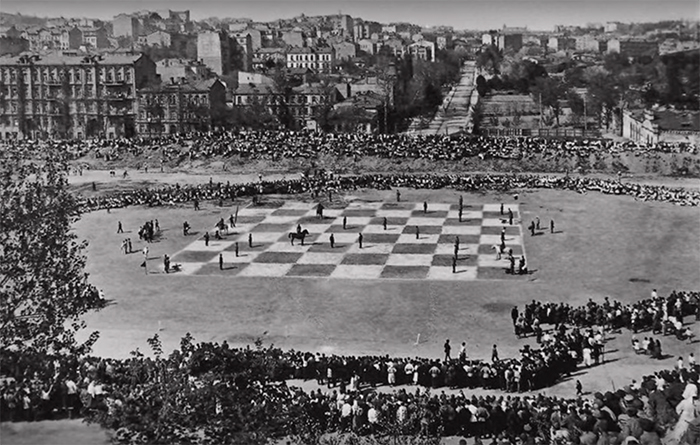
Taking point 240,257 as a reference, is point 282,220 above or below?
above

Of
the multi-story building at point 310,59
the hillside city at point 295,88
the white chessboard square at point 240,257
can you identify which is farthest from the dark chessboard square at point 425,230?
the multi-story building at point 310,59

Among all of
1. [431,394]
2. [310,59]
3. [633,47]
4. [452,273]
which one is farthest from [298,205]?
[310,59]

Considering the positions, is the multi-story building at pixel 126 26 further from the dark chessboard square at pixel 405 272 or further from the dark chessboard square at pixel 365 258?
the dark chessboard square at pixel 405 272

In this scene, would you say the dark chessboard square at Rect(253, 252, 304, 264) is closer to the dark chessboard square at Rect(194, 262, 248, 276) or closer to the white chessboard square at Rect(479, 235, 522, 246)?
the dark chessboard square at Rect(194, 262, 248, 276)

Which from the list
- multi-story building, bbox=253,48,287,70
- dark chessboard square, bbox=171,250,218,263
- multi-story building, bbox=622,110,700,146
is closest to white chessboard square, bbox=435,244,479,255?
dark chessboard square, bbox=171,250,218,263

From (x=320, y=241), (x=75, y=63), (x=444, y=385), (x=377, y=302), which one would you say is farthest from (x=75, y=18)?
(x=444, y=385)

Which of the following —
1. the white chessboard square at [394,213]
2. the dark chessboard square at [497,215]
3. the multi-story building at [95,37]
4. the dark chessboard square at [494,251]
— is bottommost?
the dark chessboard square at [494,251]

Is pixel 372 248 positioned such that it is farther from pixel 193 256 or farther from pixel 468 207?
pixel 468 207
